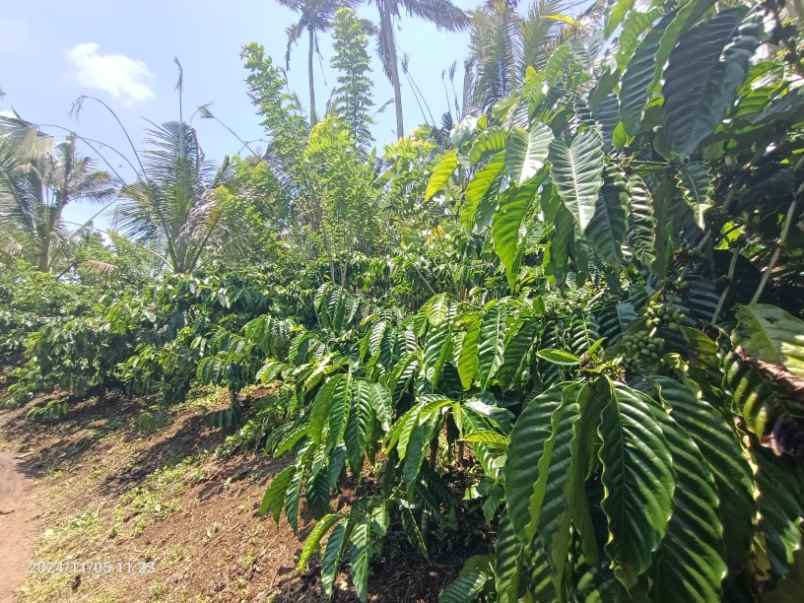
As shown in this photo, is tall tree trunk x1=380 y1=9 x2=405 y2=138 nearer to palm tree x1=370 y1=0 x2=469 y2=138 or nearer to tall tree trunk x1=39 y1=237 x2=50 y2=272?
palm tree x1=370 y1=0 x2=469 y2=138

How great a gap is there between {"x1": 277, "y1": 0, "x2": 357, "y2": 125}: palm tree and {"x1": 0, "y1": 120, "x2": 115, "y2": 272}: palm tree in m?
6.82

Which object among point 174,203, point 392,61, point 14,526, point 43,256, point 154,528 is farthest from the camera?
point 392,61

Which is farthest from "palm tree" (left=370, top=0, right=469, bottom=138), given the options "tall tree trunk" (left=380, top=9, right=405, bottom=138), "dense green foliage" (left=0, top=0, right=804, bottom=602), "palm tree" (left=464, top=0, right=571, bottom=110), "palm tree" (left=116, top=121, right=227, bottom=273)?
"dense green foliage" (left=0, top=0, right=804, bottom=602)

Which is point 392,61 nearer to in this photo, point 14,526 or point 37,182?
point 37,182

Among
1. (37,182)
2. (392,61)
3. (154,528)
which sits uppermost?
(392,61)

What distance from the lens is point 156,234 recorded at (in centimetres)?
890

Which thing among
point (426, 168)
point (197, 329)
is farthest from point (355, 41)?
point (197, 329)

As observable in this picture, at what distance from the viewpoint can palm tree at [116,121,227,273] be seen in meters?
7.00

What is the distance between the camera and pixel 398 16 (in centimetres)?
1264

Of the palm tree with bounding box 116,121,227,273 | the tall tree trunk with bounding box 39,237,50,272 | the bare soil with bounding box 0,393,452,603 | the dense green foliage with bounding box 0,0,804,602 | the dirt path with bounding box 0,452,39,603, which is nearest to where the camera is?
the dense green foliage with bounding box 0,0,804,602

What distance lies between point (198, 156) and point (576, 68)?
9651 mm

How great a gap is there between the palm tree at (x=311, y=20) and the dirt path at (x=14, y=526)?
1096 centimetres

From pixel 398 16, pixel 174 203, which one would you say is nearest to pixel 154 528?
pixel 174 203

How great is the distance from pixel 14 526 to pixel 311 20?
15724mm
